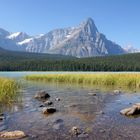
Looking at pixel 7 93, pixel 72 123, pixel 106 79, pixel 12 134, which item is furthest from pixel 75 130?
pixel 106 79

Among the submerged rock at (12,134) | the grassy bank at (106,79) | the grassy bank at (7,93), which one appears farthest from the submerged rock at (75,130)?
the grassy bank at (106,79)

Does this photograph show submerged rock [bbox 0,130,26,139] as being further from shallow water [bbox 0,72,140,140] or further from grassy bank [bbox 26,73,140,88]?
grassy bank [bbox 26,73,140,88]

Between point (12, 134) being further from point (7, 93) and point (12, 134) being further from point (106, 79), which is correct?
point (106, 79)

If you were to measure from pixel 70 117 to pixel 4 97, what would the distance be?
820cm

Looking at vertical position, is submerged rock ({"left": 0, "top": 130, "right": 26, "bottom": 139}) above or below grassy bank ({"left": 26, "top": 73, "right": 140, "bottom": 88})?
below

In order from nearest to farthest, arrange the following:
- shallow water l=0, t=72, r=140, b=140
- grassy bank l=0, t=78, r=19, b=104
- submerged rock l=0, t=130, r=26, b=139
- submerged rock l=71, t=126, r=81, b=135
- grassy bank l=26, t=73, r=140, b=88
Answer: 1. submerged rock l=0, t=130, r=26, b=139
2. shallow water l=0, t=72, r=140, b=140
3. submerged rock l=71, t=126, r=81, b=135
4. grassy bank l=0, t=78, r=19, b=104
5. grassy bank l=26, t=73, r=140, b=88

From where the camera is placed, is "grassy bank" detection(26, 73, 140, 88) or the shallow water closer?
the shallow water

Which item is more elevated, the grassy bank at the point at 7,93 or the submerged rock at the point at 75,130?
the grassy bank at the point at 7,93

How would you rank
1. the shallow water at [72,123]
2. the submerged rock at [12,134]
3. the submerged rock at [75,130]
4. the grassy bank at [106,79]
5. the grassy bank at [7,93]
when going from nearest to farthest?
the submerged rock at [12,134] → the shallow water at [72,123] → the submerged rock at [75,130] → the grassy bank at [7,93] → the grassy bank at [106,79]

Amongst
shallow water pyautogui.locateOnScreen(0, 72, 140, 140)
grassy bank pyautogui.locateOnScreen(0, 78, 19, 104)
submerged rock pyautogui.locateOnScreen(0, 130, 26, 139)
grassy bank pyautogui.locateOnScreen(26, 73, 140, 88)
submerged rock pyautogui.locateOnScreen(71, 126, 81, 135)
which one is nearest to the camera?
submerged rock pyautogui.locateOnScreen(0, 130, 26, 139)

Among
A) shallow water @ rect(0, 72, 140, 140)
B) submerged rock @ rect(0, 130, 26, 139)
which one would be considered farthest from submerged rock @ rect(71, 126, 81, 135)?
submerged rock @ rect(0, 130, 26, 139)

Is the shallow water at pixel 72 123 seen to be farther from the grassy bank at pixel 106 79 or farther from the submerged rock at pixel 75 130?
the grassy bank at pixel 106 79

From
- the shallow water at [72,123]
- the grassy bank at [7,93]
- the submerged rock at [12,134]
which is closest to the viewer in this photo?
the submerged rock at [12,134]

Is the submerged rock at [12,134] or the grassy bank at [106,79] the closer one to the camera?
the submerged rock at [12,134]
